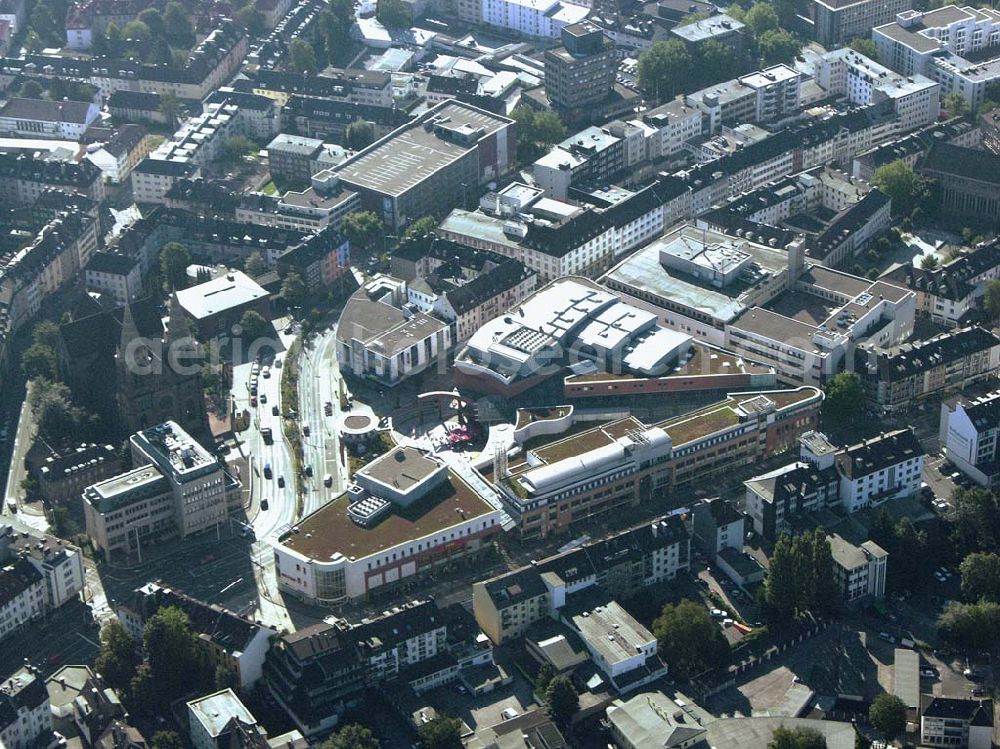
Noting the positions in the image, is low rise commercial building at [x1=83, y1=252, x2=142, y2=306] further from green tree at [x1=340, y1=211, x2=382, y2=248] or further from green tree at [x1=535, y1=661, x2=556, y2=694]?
green tree at [x1=535, y1=661, x2=556, y2=694]

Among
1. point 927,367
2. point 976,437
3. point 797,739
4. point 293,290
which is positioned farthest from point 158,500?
point 927,367

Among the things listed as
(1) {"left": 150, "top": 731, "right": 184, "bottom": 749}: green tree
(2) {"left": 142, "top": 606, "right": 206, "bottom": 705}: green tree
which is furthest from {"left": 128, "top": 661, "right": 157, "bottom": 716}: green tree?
(1) {"left": 150, "top": 731, "right": 184, "bottom": 749}: green tree

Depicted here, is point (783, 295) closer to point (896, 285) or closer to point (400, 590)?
point (896, 285)

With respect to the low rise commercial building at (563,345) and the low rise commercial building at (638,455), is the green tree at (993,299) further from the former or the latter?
the low rise commercial building at (563,345)

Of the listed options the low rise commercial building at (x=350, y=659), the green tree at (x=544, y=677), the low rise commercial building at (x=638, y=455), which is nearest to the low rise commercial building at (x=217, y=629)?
the low rise commercial building at (x=350, y=659)

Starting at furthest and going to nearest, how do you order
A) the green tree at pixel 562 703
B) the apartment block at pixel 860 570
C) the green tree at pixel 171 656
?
1. the apartment block at pixel 860 570
2. the green tree at pixel 171 656
3. the green tree at pixel 562 703

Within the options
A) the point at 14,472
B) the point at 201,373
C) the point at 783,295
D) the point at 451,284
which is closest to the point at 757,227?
the point at 783,295
